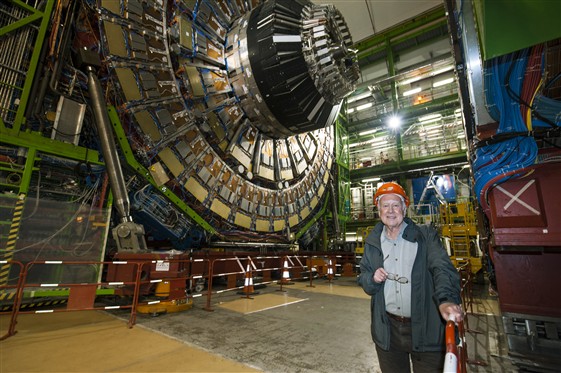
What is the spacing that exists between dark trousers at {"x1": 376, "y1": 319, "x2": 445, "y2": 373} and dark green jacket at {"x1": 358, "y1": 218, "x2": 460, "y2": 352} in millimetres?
39

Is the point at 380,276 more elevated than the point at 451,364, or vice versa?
the point at 380,276

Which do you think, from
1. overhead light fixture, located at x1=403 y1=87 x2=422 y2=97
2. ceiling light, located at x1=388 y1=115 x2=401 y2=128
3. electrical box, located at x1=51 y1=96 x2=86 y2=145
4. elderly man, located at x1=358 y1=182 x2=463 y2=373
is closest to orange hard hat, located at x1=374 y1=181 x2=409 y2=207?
elderly man, located at x1=358 y1=182 x2=463 y2=373

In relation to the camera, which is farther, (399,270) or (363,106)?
(363,106)

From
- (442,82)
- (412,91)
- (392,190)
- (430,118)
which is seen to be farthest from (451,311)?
(442,82)

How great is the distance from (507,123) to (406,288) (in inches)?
74.5

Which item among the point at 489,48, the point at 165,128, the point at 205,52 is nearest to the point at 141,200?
the point at 165,128

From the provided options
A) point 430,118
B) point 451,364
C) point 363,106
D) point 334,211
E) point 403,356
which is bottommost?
point 403,356

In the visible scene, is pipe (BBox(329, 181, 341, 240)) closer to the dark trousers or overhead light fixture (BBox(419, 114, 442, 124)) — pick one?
the dark trousers

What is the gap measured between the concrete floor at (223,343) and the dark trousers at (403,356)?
98 centimetres

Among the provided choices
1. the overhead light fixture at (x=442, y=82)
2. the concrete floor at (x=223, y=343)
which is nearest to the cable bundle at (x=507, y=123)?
the concrete floor at (x=223, y=343)

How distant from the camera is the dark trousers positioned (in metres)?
1.36

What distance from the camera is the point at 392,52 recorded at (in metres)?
16.8

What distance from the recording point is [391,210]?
1.61 meters

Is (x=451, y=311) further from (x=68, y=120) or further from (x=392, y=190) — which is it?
(x=68, y=120)
